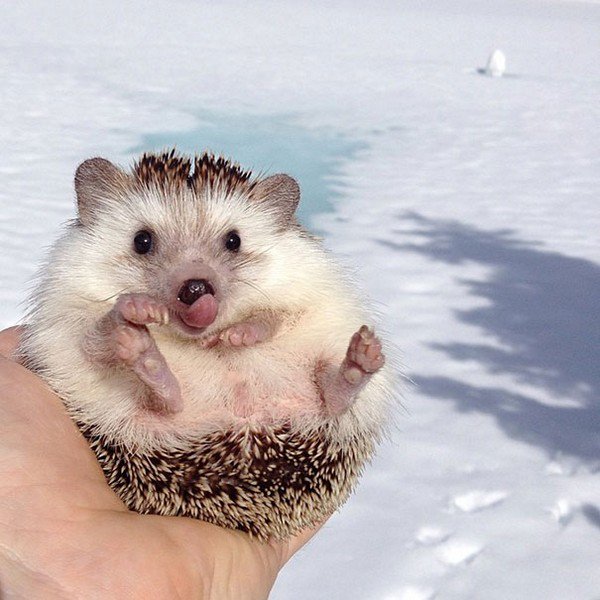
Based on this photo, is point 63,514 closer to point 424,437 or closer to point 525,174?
point 424,437

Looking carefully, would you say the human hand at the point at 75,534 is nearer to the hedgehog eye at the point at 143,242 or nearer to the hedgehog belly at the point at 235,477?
the hedgehog belly at the point at 235,477

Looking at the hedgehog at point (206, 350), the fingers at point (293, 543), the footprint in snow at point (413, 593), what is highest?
the hedgehog at point (206, 350)

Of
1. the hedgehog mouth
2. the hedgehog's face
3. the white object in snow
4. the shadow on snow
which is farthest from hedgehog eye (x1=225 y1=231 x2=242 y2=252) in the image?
the white object in snow

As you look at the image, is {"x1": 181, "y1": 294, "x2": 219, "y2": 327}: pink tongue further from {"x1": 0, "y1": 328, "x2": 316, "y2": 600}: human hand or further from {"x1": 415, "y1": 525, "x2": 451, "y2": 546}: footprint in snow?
{"x1": 415, "y1": 525, "x2": 451, "y2": 546}: footprint in snow

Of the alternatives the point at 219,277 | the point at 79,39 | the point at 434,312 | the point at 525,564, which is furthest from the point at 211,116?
the point at 219,277

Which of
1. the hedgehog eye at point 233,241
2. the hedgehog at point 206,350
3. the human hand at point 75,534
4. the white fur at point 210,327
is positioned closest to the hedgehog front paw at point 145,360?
the hedgehog at point 206,350

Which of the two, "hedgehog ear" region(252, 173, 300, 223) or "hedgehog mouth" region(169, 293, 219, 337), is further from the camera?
"hedgehog ear" region(252, 173, 300, 223)

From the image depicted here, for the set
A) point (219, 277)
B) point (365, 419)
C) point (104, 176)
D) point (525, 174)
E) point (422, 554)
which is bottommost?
point (422, 554)
